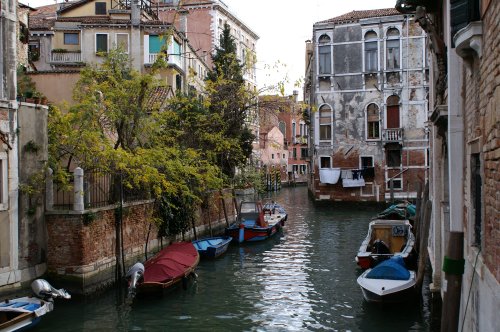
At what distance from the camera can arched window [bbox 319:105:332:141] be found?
3017cm

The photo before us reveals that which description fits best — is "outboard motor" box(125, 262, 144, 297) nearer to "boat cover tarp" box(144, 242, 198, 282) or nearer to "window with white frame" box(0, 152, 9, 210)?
"boat cover tarp" box(144, 242, 198, 282)

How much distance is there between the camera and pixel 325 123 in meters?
30.3

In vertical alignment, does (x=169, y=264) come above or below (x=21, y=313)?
above

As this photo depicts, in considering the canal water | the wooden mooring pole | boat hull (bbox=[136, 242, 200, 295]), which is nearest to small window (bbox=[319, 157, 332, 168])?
the canal water

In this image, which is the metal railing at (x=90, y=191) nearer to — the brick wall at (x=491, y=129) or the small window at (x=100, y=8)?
the brick wall at (x=491, y=129)

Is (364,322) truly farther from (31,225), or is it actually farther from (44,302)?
(31,225)

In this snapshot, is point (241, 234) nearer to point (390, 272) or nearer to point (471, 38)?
point (390, 272)

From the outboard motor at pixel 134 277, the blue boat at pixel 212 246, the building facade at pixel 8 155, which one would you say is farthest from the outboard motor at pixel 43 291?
the blue boat at pixel 212 246

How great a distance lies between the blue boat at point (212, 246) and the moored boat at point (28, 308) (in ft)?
19.2

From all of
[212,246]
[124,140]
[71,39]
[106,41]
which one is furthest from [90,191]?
[71,39]

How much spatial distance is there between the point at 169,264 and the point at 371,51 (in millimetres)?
21025

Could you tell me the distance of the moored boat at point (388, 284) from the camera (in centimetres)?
946

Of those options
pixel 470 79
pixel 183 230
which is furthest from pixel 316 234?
pixel 470 79

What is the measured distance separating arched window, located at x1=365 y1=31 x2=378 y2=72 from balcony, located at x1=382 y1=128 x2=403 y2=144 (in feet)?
10.8
